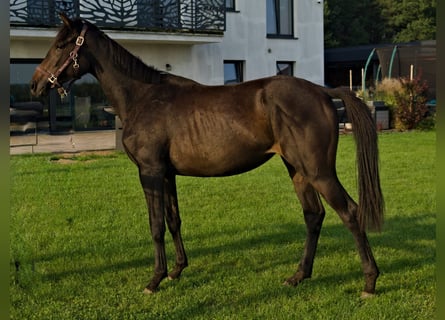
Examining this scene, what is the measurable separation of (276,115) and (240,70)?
61.0ft

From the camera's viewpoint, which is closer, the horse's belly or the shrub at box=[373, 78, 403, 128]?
the horse's belly

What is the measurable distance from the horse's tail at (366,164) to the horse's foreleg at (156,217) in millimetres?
1647

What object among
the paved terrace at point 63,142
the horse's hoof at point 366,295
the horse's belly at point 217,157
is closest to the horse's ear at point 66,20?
the horse's belly at point 217,157

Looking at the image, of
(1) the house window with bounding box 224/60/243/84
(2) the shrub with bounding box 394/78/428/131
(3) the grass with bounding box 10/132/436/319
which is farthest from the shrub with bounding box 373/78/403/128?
(3) the grass with bounding box 10/132/436/319

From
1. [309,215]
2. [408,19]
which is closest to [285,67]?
[309,215]

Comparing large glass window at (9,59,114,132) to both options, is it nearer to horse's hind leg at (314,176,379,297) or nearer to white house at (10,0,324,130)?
white house at (10,0,324,130)

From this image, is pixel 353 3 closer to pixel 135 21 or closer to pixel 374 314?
pixel 135 21

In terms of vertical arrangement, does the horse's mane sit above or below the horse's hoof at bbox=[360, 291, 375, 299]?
above

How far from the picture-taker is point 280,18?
2375 cm

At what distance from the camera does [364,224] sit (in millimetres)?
4332

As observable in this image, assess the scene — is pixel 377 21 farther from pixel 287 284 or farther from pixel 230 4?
pixel 287 284

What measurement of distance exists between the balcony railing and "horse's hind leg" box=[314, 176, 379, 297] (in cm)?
1426

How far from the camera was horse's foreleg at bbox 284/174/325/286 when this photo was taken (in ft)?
15.7

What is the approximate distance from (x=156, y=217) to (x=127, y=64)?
140 centimetres
